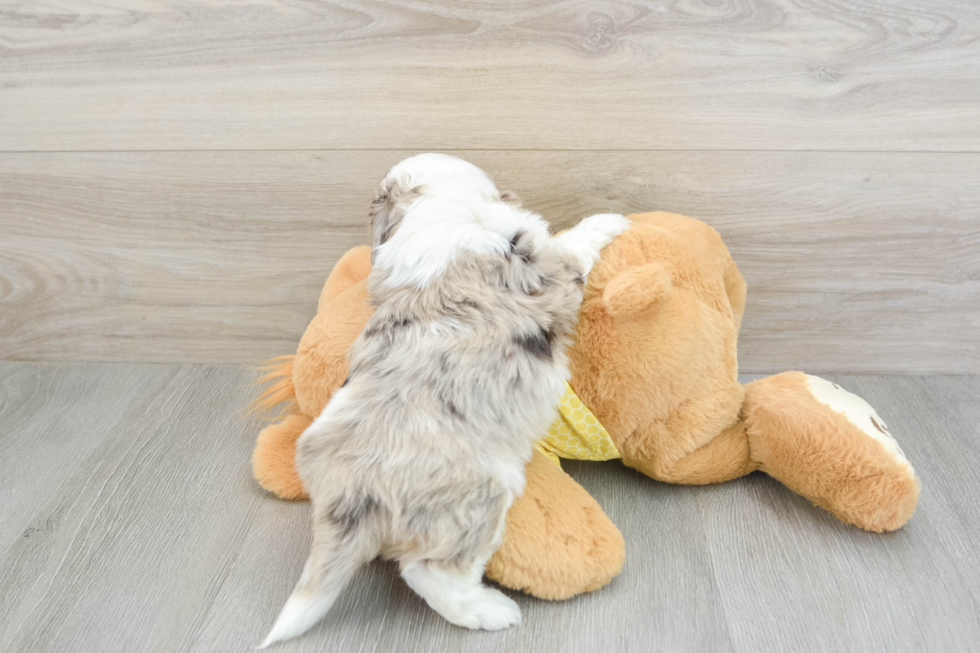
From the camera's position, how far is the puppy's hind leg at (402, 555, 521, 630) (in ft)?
2.36

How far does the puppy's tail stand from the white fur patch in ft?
1.99

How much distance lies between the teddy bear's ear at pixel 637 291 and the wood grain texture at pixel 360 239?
0.31 m

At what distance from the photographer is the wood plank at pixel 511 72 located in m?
0.98

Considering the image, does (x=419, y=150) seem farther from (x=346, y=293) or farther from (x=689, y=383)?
(x=689, y=383)

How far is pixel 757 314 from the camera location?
1.17 meters

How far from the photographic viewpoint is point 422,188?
83 centimetres

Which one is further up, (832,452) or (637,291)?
(637,291)

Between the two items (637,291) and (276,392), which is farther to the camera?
(276,392)

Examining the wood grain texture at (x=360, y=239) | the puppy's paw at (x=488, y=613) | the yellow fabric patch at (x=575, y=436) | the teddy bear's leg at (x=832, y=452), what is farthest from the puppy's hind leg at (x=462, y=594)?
the wood grain texture at (x=360, y=239)

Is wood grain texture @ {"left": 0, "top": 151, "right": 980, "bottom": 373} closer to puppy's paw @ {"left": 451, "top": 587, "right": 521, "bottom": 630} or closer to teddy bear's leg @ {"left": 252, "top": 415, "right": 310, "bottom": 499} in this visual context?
teddy bear's leg @ {"left": 252, "top": 415, "right": 310, "bottom": 499}

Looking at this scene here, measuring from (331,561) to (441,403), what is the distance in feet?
0.64

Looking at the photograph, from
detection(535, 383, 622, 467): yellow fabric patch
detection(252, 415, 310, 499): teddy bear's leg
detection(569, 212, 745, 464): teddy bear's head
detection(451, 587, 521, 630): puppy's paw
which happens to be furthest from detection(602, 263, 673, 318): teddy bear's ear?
detection(252, 415, 310, 499): teddy bear's leg

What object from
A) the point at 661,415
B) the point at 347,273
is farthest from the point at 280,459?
the point at 661,415

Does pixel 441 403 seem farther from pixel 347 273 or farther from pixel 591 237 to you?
pixel 347 273
